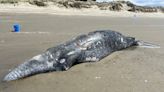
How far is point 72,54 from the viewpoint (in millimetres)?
6703

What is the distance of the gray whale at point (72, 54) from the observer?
608cm

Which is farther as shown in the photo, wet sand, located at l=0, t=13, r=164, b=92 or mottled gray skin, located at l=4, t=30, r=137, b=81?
mottled gray skin, located at l=4, t=30, r=137, b=81

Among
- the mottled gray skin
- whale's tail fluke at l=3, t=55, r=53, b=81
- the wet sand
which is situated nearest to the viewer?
the wet sand

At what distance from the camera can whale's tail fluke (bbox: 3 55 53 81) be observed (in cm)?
592

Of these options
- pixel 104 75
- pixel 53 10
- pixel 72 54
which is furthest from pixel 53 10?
pixel 104 75

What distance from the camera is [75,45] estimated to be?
6.91 m

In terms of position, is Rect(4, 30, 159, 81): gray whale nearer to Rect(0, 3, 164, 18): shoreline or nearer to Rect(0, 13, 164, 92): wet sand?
Rect(0, 13, 164, 92): wet sand

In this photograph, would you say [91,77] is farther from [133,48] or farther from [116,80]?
[133,48]

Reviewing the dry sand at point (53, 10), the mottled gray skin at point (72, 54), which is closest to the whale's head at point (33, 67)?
the mottled gray skin at point (72, 54)

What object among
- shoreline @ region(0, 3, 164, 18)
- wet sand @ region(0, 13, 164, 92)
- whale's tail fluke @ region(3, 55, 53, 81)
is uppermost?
whale's tail fluke @ region(3, 55, 53, 81)

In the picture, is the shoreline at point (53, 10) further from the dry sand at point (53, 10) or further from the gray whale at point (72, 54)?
the gray whale at point (72, 54)

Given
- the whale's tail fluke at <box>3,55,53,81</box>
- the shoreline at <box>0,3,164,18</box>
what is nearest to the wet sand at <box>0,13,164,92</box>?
the whale's tail fluke at <box>3,55,53,81</box>

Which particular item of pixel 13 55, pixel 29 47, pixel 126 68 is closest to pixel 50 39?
pixel 29 47

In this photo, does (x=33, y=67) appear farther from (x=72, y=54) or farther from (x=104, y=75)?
(x=104, y=75)
